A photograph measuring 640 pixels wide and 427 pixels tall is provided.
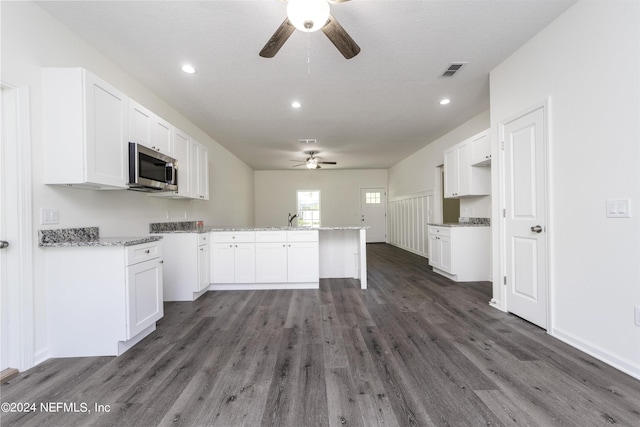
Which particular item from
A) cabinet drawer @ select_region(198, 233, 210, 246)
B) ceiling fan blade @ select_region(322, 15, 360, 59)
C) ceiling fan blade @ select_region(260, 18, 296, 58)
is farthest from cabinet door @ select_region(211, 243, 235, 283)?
ceiling fan blade @ select_region(322, 15, 360, 59)

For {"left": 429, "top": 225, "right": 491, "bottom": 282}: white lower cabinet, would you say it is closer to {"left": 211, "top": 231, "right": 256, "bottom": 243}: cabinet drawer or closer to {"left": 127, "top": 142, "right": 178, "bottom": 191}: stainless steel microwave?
{"left": 211, "top": 231, "right": 256, "bottom": 243}: cabinet drawer

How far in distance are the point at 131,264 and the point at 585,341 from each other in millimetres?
3593

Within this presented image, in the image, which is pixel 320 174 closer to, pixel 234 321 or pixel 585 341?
pixel 234 321

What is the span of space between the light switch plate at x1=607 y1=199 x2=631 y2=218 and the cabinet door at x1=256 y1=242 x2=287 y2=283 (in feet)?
10.4

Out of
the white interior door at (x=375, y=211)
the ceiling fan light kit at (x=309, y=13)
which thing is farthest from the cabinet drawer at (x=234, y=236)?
the white interior door at (x=375, y=211)

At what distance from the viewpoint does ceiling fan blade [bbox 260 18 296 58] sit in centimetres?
178

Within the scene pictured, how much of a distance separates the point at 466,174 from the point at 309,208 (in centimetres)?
578

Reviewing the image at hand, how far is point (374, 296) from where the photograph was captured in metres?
3.40

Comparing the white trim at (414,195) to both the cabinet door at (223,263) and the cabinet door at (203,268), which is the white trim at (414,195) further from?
the cabinet door at (203,268)

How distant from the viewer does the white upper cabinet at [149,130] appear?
2.52 m

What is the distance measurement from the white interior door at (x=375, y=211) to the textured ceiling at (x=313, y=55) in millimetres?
4642

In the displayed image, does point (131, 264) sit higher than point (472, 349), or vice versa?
point (131, 264)

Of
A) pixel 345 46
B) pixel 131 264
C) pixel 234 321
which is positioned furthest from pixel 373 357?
pixel 345 46

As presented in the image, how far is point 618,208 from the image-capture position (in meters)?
1.79
